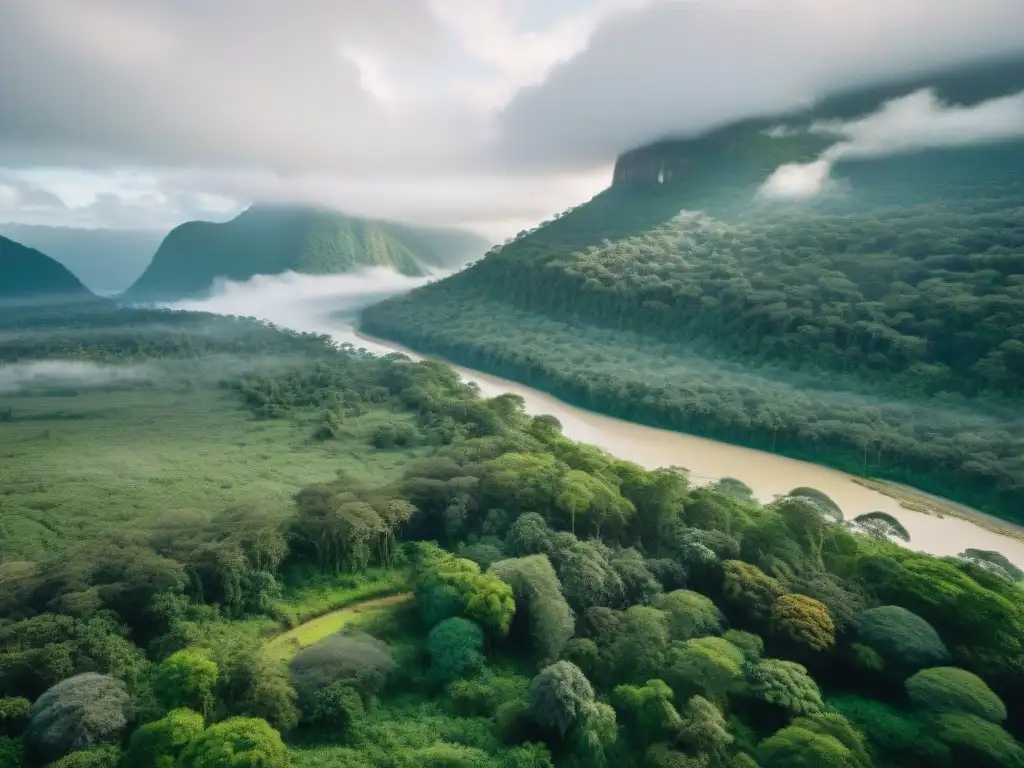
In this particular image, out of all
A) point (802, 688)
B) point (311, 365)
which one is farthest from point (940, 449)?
point (311, 365)

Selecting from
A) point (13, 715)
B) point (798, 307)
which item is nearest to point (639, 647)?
point (13, 715)

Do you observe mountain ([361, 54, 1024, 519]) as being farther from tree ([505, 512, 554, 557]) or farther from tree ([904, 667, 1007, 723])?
tree ([505, 512, 554, 557])

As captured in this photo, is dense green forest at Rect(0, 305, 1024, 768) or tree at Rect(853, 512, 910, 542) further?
tree at Rect(853, 512, 910, 542)

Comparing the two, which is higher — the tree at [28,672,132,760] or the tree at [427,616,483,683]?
the tree at [28,672,132,760]

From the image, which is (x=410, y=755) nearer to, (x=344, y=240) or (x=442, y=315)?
(x=442, y=315)

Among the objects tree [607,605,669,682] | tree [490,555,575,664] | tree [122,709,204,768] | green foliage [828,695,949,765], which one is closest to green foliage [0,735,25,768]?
tree [122,709,204,768]

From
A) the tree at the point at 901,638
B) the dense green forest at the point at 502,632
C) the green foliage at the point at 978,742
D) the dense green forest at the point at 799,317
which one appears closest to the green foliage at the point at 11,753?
the dense green forest at the point at 502,632
